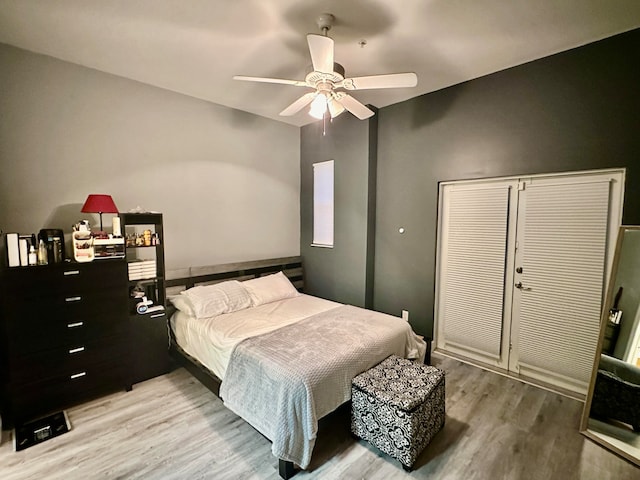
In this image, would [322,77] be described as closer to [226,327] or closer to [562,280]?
[226,327]

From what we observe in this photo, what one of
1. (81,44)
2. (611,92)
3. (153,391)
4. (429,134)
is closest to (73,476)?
(153,391)

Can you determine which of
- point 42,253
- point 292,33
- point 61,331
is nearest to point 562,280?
point 292,33

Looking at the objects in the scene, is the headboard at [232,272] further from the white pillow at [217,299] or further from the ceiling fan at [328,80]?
the ceiling fan at [328,80]

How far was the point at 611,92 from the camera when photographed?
245 cm

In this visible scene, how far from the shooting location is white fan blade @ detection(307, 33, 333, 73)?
1.79m

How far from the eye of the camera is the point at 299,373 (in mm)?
1934

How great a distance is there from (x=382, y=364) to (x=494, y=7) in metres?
2.73

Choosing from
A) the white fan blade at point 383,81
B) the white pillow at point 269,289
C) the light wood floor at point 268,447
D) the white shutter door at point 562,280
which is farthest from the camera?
the white pillow at point 269,289

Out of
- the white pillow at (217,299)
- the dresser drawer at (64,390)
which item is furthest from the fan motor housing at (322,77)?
the dresser drawer at (64,390)

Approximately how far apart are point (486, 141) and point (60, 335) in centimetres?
435

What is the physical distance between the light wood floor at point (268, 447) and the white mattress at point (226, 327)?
442mm

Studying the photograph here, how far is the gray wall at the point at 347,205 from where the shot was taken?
3.98m

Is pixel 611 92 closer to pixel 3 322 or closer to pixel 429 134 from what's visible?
pixel 429 134

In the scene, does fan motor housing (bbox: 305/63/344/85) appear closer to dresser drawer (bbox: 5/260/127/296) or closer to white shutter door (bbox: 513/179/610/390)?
white shutter door (bbox: 513/179/610/390)
